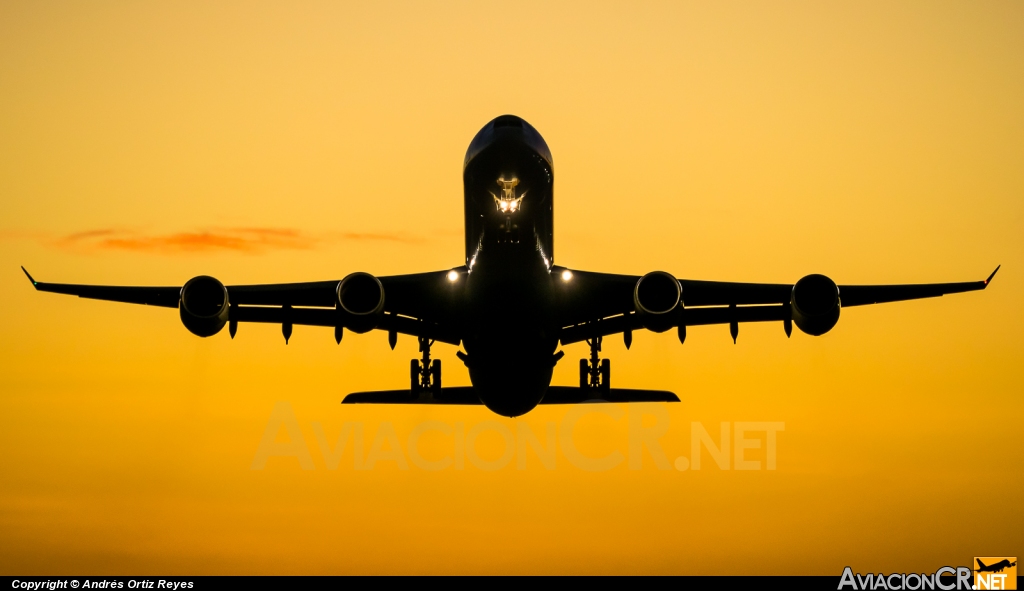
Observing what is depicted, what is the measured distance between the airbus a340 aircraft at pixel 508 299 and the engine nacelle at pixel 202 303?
0.03 meters

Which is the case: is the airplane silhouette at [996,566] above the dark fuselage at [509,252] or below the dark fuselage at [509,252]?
below

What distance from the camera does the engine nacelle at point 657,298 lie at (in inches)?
1070

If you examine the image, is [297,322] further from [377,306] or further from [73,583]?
[73,583]

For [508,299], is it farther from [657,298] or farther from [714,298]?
[714,298]

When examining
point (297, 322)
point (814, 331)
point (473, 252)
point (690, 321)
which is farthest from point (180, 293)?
point (814, 331)

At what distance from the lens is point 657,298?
2742 cm

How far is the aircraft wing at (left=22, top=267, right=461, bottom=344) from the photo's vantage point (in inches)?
1160

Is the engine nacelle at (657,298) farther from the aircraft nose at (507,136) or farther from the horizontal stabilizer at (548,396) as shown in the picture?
the horizontal stabilizer at (548,396)

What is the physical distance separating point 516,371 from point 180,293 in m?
9.38

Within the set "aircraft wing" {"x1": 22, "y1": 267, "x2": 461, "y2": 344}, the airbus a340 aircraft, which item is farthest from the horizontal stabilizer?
"aircraft wing" {"x1": 22, "y1": 267, "x2": 461, "y2": 344}

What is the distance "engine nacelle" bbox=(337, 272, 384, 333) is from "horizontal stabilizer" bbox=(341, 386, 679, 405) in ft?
21.1

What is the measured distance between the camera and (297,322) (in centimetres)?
3134

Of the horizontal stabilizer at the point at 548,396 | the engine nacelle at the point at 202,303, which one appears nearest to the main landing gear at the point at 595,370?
the horizontal stabilizer at the point at 548,396

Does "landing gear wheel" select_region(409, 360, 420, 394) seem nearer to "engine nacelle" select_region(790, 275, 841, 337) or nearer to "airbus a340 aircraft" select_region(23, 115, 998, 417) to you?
"airbus a340 aircraft" select_region(23, 115, 998, 417)
